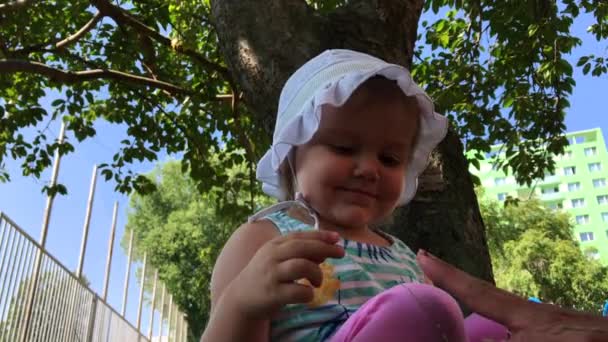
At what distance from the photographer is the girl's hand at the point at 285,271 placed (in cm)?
99

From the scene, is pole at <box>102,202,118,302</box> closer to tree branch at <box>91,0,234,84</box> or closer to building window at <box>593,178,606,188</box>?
tree branch at <box>91,0,234,84</box>

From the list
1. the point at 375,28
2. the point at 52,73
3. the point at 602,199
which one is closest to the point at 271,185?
the point at 375,28

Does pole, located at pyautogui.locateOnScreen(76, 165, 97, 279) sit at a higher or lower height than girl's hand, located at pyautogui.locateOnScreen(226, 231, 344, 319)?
higher

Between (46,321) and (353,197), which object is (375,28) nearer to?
(353,197)

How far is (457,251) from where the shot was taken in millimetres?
2303

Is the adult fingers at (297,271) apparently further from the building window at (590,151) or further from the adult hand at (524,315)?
the building window at (590,151)

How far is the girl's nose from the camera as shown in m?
1.43

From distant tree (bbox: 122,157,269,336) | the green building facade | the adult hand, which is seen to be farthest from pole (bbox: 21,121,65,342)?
the green building facade

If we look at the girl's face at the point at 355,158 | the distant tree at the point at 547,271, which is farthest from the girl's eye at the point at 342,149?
the distant tree at the point at 547,271

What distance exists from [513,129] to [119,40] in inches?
186

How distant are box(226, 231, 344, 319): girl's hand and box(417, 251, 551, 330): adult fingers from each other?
0.63 ft

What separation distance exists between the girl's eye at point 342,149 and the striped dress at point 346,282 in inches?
8.9

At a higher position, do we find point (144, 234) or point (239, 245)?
point (144, 234)

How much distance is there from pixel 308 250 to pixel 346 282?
0.44 m
